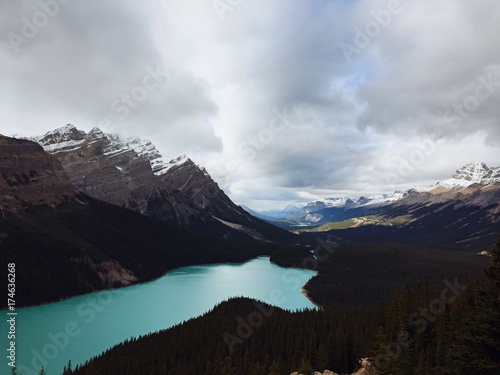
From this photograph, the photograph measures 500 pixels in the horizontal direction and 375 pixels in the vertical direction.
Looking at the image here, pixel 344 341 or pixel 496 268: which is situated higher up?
pixel 496 268

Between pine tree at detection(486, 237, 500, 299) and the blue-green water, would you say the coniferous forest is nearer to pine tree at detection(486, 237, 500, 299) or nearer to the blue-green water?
pine tree at detection(486, 237, 500, 299)

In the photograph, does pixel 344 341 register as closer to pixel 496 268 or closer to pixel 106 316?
A: pixel 496 268

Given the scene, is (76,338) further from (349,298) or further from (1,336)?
(349,298)

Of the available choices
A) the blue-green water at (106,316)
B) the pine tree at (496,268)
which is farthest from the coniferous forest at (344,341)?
the blue-green water at (106,316)

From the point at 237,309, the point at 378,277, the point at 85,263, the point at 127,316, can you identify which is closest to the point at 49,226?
the point at 85,263

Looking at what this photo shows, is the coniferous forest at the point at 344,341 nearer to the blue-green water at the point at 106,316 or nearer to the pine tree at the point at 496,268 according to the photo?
the pine tree at the point at 496,268

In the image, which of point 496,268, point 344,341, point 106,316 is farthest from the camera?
point 106,316

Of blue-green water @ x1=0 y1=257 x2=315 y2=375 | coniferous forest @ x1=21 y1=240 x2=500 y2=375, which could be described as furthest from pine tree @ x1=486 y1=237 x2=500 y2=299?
blue-green water @ x1=0 y1=257 x2=315 y2=375

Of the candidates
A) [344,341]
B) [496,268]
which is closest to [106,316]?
[344,341]
